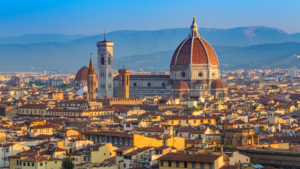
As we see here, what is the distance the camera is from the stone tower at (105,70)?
412 ft

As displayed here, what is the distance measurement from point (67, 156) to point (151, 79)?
90.6 meters

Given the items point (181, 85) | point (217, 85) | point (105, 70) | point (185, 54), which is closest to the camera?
point (181, 85)

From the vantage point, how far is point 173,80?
126562mm

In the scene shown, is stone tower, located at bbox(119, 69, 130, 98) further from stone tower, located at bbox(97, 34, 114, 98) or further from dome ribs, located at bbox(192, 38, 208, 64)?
dome ribs, located at bbox(192, 38, 208, 64)

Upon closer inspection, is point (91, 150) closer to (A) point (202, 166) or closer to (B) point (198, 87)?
(A) point (202, 166)

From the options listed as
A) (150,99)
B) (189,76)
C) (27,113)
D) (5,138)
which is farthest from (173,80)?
(5,138)

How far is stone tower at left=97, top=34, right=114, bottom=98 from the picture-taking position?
125625 millimetres

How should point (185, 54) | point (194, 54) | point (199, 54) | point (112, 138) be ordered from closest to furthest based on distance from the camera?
point (112, 138)
point (194, 54)
point (199, 54)
point (185, 54)

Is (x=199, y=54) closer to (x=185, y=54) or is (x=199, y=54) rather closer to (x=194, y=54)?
(x=194, y=54)

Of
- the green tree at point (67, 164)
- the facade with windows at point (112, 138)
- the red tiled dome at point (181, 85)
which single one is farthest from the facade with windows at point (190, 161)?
the red tiled dome at point (181, 85)

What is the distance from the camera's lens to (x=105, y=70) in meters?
126

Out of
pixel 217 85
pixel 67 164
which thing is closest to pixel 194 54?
pixel 217 85

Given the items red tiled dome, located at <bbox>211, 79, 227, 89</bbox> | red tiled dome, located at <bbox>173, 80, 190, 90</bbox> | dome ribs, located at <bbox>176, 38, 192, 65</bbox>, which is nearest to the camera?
red tiled dome, located at <bbox>173, 80, 190, 90</bbox>

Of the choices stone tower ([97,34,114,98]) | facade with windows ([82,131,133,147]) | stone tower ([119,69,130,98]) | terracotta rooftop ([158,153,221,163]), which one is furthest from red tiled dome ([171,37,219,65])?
terracotta rooftop ([158,153,221,163])
